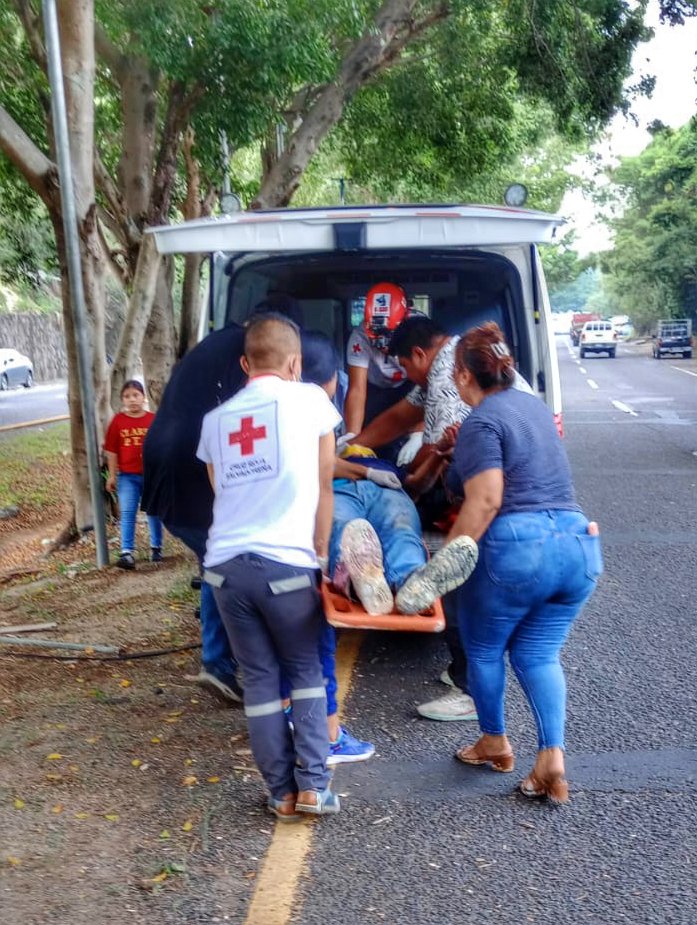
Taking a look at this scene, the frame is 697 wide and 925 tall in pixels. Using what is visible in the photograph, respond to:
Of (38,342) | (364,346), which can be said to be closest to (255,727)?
(364,346)

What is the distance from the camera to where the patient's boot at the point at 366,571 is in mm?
3746

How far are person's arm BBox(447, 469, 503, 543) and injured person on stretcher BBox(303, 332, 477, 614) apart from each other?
0.22 feet

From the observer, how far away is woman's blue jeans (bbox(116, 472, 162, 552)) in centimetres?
828

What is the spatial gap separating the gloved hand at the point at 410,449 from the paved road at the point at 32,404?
17894 mm

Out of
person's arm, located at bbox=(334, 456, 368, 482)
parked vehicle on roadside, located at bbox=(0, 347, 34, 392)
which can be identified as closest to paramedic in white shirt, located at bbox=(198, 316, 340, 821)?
person's arm, located at bbox=(334, 456, 368, 482)

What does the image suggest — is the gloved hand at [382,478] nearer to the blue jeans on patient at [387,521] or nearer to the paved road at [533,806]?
the blue jeans on patient at [387,521]

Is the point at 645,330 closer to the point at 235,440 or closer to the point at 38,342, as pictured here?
the point at 38,342

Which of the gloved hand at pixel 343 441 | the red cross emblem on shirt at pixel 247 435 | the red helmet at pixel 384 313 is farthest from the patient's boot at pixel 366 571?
the red helmet at pixel 384 313

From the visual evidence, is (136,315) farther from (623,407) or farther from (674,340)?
(674,340)

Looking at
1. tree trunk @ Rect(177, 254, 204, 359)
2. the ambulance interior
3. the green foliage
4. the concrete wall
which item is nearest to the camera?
the ambulance interior

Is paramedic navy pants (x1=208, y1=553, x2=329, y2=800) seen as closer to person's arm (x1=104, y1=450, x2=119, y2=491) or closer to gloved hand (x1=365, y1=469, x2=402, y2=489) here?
gloved hand (x1=365, y1=469, x2=402, y2=489)

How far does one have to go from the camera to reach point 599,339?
49906 millimetres

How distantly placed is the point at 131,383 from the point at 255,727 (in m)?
5.07

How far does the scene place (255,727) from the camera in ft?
12.1
